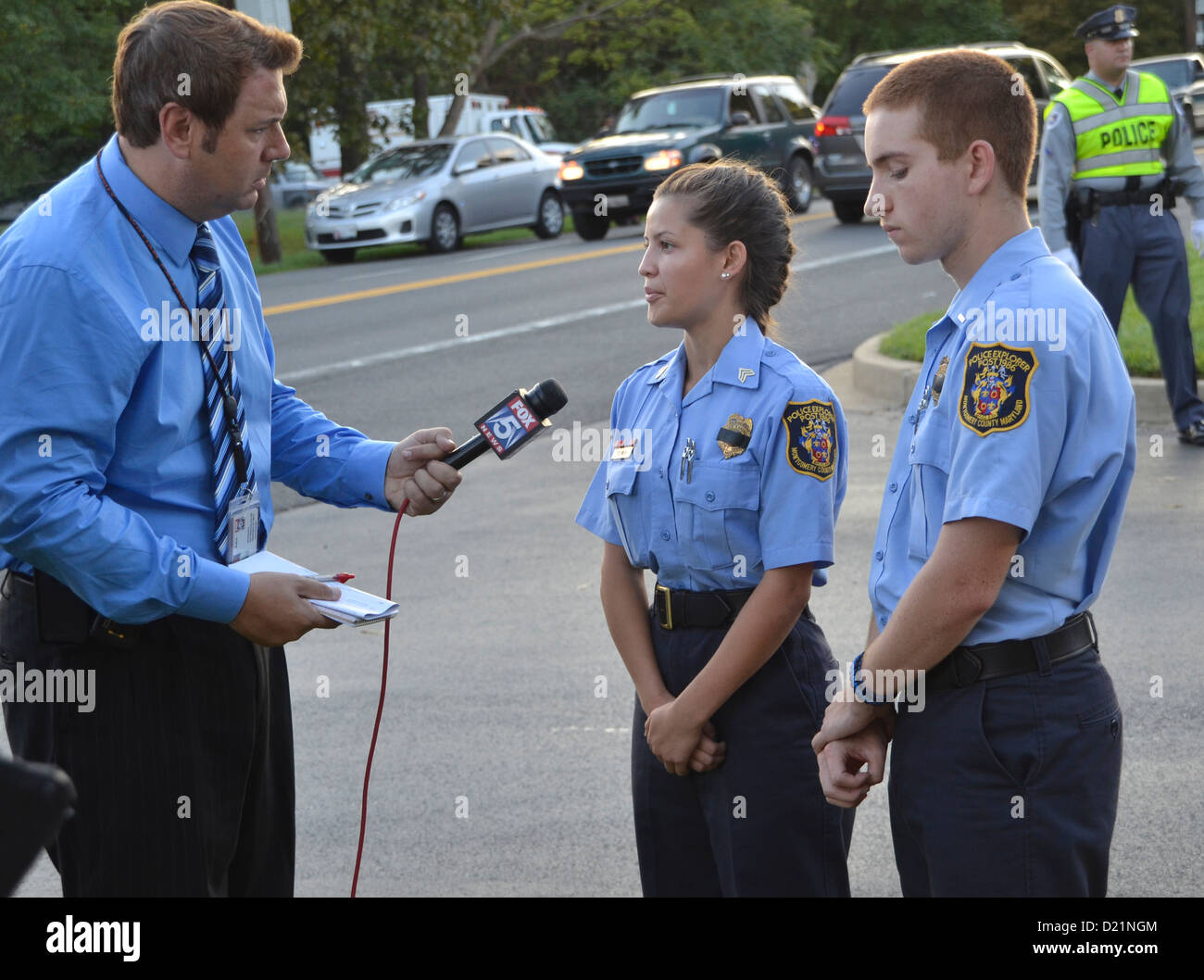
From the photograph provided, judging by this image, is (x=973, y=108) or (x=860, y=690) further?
(x=860, y=690)

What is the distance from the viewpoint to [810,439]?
2916mm

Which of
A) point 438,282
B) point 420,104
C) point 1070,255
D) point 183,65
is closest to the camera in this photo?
point 183,65

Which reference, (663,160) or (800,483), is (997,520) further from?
(663,160)

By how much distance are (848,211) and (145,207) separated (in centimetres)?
1904

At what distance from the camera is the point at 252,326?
2.85 m

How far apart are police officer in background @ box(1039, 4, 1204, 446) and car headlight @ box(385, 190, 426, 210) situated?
45.7ft

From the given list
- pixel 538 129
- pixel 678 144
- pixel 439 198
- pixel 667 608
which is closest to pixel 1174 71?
pixel 538 129

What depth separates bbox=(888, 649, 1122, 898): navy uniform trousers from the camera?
235 centimetres

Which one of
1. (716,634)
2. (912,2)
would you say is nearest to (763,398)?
(716,634)

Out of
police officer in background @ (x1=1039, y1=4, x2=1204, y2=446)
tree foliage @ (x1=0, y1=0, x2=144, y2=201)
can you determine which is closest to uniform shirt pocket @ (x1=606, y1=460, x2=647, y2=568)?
police officer in background @ (x1=1039, y1=4, x2=1204, y2=446)

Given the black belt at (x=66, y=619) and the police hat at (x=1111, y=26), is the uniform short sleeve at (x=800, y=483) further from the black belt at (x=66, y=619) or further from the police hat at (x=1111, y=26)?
the police hat at (x=1111, y=26)

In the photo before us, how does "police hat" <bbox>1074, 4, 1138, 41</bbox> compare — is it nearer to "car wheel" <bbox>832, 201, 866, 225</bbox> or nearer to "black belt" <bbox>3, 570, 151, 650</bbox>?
"black belt" <bbox>3, 570, 151, 650</bbox>

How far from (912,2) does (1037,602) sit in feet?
176

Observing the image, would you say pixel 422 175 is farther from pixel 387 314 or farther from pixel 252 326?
pixel 252 326
